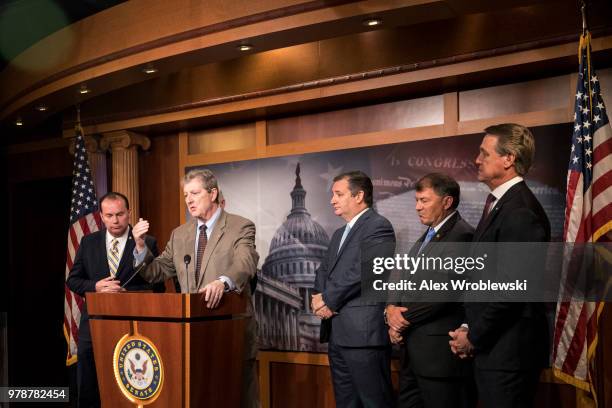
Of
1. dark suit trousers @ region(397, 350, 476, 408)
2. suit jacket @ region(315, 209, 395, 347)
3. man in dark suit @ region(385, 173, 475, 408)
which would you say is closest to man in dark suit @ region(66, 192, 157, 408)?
suit jacket @ region(315, 209, 395, 347)

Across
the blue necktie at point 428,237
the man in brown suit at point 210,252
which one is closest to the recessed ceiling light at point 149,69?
the man in brown suit at point 210,252

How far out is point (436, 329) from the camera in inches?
130

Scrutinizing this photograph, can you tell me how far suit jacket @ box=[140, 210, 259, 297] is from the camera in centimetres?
337

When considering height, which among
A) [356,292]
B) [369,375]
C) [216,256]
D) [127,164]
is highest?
[127,164]

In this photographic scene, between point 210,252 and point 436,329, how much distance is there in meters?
1.18

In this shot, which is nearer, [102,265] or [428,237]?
[428,237]

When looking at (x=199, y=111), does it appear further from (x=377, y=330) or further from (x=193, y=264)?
(x=377, y=330)

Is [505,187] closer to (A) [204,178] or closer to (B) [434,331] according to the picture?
(B) [434,331]

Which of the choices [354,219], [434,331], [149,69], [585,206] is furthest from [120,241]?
[585,206]

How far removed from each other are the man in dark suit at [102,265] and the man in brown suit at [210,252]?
0.94 metres

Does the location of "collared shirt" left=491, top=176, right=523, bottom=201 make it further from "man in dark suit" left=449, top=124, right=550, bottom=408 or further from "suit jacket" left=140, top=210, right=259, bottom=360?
"suit jacket" left=140, top=210, right=259, bottom=360

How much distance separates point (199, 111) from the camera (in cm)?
537

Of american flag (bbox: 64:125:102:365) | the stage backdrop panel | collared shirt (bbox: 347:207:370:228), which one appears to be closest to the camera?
collared shirt (bbox: 347:207:370:228)

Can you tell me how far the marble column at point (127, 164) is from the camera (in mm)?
5867
